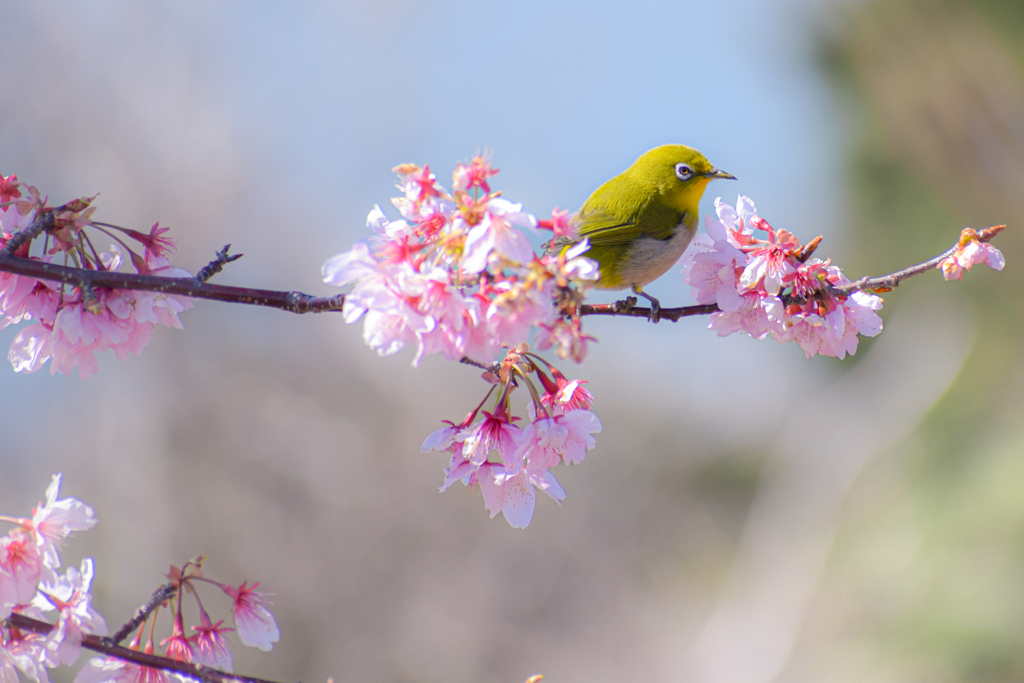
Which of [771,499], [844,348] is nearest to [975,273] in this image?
[771,499]

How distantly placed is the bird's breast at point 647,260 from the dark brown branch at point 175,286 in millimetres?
1191

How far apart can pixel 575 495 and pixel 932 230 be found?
620 cm

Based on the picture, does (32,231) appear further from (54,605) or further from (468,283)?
(468,283)

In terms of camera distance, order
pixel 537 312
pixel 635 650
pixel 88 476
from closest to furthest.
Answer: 1. pixel 537 312
2. pixel 88 476
3. pixel 635 650

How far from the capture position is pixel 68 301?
1302mm

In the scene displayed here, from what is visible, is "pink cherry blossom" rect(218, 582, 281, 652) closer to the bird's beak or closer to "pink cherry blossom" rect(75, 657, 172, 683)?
"pink cherry blossom" rect(75, 657, 172, 683)

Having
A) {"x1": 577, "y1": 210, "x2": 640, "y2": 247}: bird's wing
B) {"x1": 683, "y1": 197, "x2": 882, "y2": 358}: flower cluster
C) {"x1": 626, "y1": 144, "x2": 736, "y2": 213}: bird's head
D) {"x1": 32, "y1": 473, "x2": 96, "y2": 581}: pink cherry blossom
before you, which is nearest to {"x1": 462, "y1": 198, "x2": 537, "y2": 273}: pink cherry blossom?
{"x1": 683, "y1": 197, "x2": 882, "y2": 358}: flower cluster

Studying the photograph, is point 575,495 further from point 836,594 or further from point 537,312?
point 537,312

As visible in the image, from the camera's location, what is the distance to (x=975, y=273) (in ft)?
30.8

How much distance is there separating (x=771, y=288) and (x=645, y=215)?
89 cm

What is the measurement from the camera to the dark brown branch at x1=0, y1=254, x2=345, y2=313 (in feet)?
3.49

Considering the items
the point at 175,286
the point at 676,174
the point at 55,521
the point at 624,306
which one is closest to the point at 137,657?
the point at 55,521

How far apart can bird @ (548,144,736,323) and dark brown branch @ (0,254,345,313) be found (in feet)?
3.44

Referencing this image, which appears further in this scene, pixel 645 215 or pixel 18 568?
pixel 645 215
